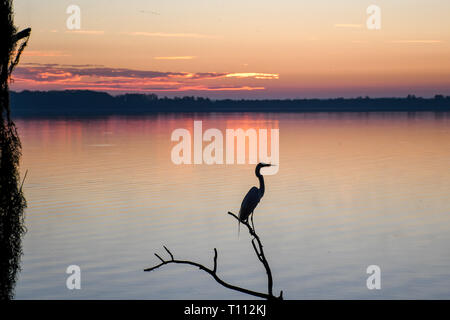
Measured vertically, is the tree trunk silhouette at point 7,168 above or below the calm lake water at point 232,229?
above

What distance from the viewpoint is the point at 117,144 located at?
64.6 meters

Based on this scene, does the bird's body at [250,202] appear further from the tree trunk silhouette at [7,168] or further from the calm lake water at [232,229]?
the calm lake water at [232,229]

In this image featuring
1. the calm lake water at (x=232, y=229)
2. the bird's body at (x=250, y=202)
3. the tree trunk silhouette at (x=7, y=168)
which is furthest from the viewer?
the calm lake water at (x=232, y=229)

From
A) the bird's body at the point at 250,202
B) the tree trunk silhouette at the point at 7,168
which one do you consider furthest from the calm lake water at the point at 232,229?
the tree trunk silhouette at the point at 7,168

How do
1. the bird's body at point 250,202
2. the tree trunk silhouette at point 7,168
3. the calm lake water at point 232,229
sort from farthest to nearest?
the calm lake water at point 232,229
the bird's body at point 250,202
the tree trunk silhouette at point 7,168

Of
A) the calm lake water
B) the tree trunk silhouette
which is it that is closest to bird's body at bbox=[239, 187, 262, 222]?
the tree trunk silhouette

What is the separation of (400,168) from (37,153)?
3002 cm

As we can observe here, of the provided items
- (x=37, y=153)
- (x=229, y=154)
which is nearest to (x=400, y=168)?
(x=229, y=154)

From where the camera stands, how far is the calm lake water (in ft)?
55.2

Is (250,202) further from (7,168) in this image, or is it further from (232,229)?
(232,229)

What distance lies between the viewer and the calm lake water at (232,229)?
1682cm

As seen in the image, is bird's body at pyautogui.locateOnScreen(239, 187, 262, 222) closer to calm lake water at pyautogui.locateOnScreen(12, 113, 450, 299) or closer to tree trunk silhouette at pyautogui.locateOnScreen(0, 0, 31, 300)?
tree trunk silhouette at pyautogui.locateOnScreen(0, 0, 31, 300)

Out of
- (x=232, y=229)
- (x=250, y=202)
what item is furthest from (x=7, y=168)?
(x=232, y=229)
